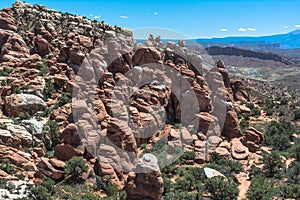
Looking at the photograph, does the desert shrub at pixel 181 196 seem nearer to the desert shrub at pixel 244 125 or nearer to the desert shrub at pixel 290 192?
the desert shrub at pixel 290 192

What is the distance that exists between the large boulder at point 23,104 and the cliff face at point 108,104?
12 cm

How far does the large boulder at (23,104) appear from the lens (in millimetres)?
37281

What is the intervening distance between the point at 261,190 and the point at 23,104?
93.5 feet

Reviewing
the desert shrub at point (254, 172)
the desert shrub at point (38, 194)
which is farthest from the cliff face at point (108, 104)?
the desert shrub at point (38, 194)

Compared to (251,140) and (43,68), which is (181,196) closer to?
(251,140)

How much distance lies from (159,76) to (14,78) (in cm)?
2068

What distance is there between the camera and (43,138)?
112 feet

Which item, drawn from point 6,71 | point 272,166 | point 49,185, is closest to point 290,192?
point 272,166

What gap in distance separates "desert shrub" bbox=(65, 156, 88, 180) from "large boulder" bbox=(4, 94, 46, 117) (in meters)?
12.2

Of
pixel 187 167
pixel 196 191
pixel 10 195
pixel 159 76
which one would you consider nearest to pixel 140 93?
pixel 159 76

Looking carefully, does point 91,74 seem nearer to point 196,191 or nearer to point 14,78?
point 14,78

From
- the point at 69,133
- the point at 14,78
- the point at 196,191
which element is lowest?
the point at 196,191

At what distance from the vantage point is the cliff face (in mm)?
31375

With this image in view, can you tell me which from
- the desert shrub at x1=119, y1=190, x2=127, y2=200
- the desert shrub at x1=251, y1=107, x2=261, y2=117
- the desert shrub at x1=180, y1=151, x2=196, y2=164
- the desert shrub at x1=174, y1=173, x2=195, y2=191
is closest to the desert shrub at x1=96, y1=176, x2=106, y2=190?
the desert shrub at x1=119, y1=190, x2=127, y2=200
